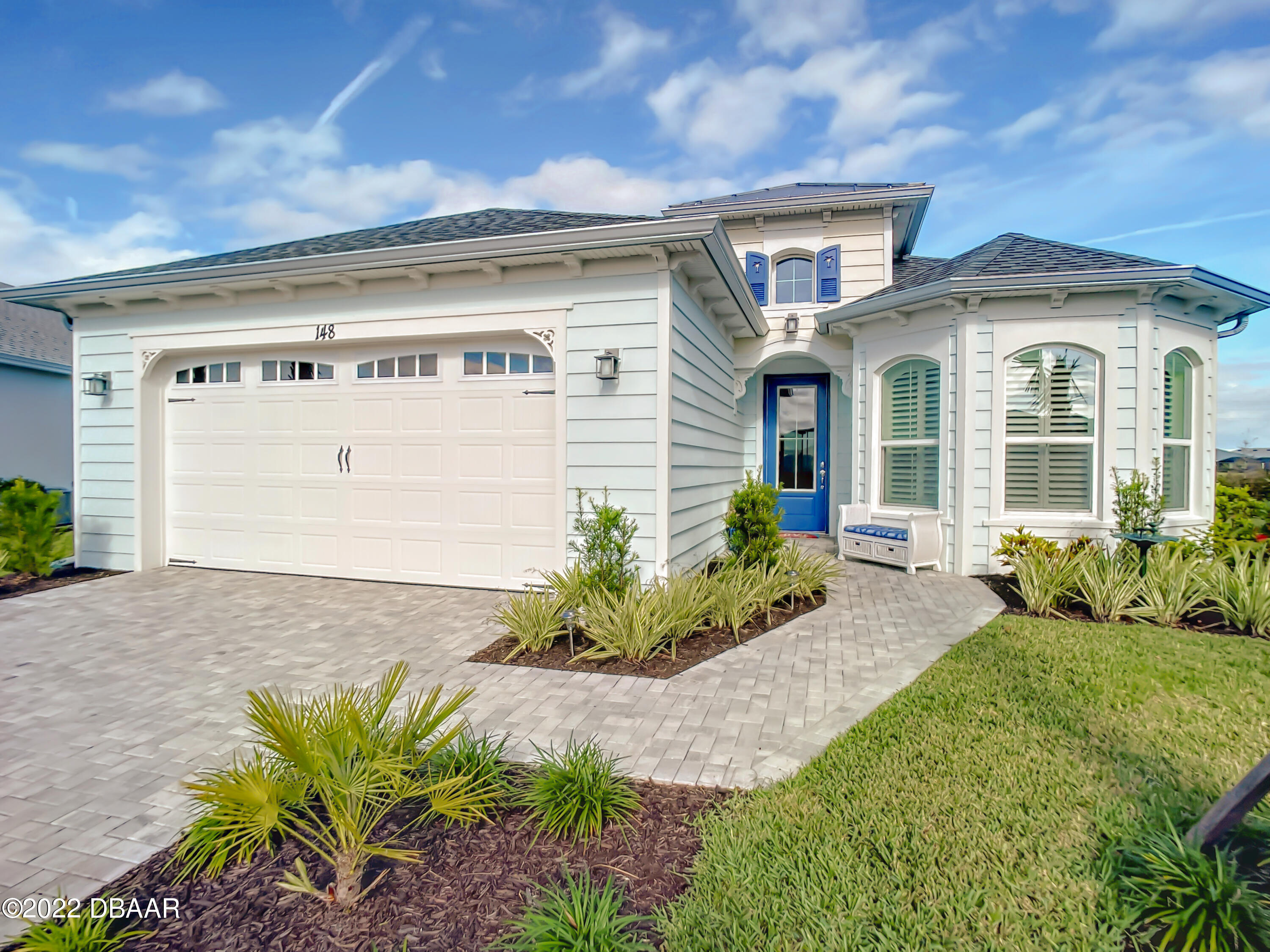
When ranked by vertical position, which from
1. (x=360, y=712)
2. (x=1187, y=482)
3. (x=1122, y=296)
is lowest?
(x=360, y=712)

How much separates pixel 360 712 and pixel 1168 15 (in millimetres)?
8854

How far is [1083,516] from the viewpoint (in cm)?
682

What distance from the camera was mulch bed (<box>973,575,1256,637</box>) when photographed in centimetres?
484

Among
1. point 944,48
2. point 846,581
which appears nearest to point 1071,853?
point 846,581

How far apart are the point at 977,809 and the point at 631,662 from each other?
7.65 feet

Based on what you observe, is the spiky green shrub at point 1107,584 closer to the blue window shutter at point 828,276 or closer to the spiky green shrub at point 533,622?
the spiky green shrub at point 533,622

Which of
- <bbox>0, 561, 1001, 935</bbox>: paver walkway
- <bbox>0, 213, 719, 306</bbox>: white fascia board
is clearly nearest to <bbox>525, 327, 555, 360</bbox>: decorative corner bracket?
<bbox>0, 213, 719, 306</bbox>: white fascia board

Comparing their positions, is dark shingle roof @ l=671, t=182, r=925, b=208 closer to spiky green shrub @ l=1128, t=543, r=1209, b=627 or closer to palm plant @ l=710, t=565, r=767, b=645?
spiky green shrub @ l=1128, t=543, r=1209, b=627

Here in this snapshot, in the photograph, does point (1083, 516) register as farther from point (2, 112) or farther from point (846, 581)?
point (2, 112)

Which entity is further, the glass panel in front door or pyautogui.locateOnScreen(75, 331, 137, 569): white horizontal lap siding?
the glass panel in front door

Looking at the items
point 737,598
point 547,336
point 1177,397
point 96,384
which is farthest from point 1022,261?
point 96,384

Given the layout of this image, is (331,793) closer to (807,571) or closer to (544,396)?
(544,396)

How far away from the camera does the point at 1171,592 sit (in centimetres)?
505

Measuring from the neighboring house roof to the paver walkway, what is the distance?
8.58 metres
